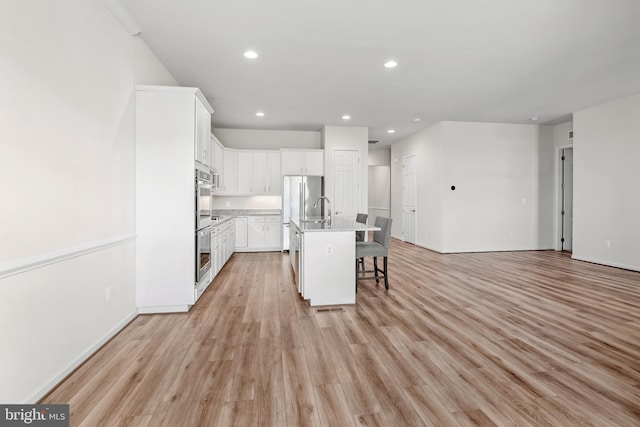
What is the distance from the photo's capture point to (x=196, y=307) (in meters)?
3.40

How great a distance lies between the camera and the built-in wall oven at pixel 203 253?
11.2ft

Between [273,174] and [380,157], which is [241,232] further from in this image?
[380,157]

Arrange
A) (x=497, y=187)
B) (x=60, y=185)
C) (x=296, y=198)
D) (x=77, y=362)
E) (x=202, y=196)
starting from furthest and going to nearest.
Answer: (x=497, y=187) → (x=296, y=198) → (x=202, y=196) → (x=77, y=362) → (x=60, y=185)

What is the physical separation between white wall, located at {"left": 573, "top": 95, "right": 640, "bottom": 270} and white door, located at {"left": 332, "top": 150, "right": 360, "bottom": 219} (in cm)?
436

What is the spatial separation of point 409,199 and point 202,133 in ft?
20.1

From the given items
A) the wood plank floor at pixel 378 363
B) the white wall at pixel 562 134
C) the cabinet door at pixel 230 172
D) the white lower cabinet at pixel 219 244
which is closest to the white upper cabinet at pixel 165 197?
the wood plank floor at pixel 378 363

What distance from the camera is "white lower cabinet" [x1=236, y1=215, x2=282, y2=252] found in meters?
6.88

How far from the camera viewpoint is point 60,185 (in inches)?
79.4

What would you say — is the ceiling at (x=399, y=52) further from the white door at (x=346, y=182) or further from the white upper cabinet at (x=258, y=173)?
the white door at (x=346, y=182)

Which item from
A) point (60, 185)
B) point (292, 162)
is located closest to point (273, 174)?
point (292, 162)

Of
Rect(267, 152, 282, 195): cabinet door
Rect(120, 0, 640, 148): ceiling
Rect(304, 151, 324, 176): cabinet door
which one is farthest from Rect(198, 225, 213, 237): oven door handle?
Rect(304, 151, 324, 176): cabinet door

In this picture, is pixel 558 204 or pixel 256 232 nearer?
pixel 256 232

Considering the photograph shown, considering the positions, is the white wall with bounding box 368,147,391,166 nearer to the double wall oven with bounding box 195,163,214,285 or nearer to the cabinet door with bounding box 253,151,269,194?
the cabinet door with bounding box 253,151,269,194

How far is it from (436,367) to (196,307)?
8.32 feet
